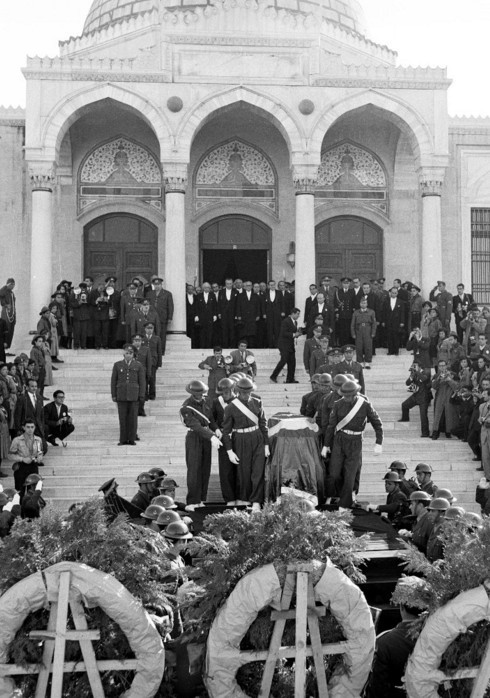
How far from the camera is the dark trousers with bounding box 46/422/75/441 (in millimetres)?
14711

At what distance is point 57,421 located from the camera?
578 inches

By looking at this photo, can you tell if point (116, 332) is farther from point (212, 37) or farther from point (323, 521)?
point (323, 521)

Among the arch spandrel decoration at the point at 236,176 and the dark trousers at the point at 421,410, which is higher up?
the arch spandrel decoration at the point at 236,176

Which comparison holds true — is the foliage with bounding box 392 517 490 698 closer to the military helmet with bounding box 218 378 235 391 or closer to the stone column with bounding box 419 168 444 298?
the military helmet with bounding box 218 378 235 391

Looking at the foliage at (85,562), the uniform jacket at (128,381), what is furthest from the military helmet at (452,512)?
the uniform jacket at (128,381)

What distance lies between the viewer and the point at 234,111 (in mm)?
22359

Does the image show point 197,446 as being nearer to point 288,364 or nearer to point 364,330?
point 288,364

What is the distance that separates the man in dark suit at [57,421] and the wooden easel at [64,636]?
28.5ft

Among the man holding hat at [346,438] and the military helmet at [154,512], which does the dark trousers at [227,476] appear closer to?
the man holding hat at [346,438]

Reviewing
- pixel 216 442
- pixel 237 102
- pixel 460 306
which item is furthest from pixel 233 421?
pixel 237 102

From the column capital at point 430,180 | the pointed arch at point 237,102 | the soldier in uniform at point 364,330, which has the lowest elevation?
the soldier in uniform at point 364,330

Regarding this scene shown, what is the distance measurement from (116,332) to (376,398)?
542 cm

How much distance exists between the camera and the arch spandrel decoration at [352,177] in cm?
2370

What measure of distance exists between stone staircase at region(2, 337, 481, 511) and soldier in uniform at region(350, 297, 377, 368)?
1.06 feet
